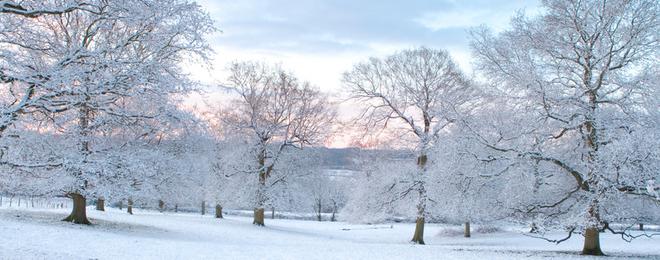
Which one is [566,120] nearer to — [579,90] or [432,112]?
A: [579,90]

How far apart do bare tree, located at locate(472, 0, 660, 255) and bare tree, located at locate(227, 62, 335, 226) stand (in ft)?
54.1

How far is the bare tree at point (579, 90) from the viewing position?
15734 millimetres

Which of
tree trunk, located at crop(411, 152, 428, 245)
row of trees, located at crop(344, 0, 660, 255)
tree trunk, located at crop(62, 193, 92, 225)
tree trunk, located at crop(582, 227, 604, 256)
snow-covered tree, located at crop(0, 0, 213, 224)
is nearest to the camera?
snow-covered tree, located at crop(0, 0, 213, 224)

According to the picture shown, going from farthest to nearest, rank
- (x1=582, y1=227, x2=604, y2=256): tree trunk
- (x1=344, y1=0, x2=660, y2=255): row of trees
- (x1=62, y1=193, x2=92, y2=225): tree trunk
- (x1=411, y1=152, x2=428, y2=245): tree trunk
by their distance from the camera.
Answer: (x1=411, y1=152, x2=428, y2=245): tree trunk → (x1=62, y1=193, x2=92, y2=225): tree trunk → (x1=582, y1=227, x2=604, y2=256): tree trunk → (x1=344, y1=0, x2=660, y2=255): row of trees

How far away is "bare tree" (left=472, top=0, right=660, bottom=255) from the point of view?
15.7 m

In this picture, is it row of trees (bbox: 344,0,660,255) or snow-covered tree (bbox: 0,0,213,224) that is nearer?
snow-covered tree (bbox: 0,0,213,224)

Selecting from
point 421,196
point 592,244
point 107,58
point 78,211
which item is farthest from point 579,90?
point 78,211

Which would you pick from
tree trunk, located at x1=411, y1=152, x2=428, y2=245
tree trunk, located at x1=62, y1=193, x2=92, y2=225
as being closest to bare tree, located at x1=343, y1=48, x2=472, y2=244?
tree trunk, located at x1=411, y1=152, x2=428, y2=245

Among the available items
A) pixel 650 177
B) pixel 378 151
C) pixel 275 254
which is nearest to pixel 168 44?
pixel 275 254

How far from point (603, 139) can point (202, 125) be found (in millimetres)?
12258

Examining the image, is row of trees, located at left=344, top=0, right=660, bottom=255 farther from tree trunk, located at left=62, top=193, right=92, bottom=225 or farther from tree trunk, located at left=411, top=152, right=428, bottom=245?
tree trunk, located at left=62, top=193, right=92, bottom=225

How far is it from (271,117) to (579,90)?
20.4m

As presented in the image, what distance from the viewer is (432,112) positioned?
908 inches

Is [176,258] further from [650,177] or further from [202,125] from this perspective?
[650,177]
